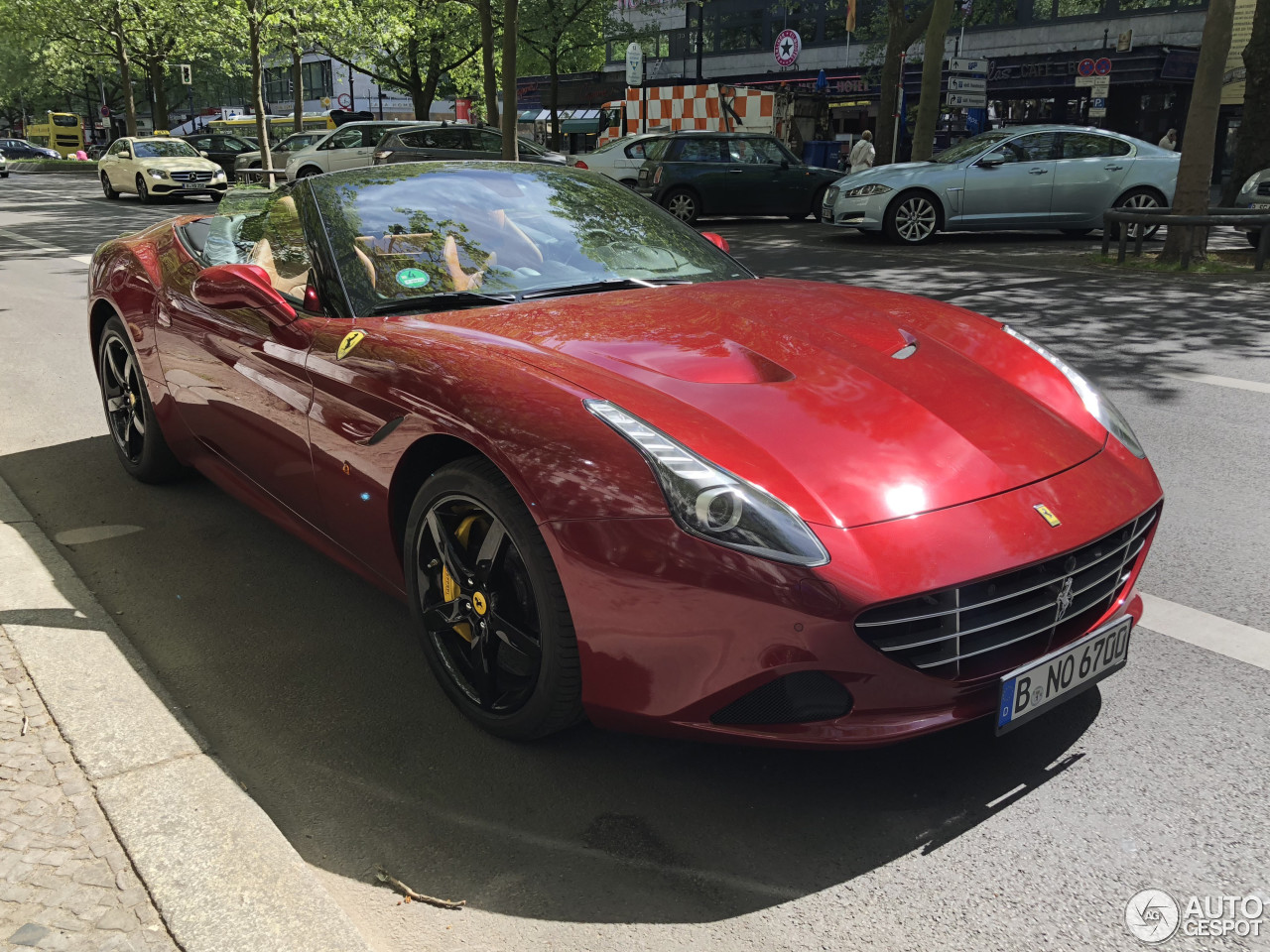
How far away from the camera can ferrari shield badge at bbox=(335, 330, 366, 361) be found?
2.95 m

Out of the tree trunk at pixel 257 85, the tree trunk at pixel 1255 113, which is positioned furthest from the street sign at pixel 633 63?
the tree trunk at pixel 1255 113

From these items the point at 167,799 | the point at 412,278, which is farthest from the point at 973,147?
the point at 167,799

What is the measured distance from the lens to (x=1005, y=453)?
2.46 m

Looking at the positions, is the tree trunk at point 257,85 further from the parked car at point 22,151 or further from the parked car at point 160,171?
the parked car at point 22,151

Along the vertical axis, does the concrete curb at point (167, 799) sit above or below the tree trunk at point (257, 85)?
below

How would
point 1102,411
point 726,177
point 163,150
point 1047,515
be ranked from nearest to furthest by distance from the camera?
point 1047,515, point 1102,411, point 726,177, point 163,150

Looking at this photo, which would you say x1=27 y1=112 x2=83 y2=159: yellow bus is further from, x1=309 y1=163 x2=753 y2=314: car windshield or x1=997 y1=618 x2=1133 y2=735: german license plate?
x1=997 y1=618 x2=1133 y2=735: german license plate

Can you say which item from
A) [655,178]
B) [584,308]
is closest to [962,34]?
[655,178]

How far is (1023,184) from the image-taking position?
14148 mm

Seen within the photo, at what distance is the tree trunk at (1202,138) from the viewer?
11016mm

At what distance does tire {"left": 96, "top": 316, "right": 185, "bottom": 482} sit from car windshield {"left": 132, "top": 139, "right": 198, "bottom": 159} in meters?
22.1

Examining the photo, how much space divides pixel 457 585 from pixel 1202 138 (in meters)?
11.4

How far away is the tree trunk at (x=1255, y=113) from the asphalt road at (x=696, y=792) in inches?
497

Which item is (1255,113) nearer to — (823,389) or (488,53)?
(823,389)
